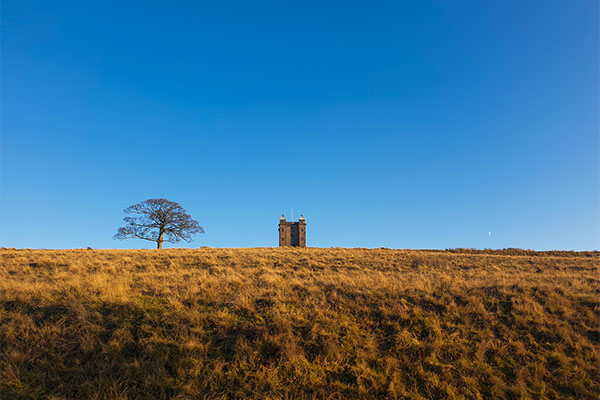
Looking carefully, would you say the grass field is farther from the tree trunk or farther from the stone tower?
the stone tower

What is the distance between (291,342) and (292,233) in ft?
177

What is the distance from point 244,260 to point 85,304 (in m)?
13.2

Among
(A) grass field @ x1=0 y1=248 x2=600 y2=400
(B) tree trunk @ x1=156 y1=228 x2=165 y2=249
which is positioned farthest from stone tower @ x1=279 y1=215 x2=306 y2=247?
(A) grass field @ x1=0 y1=248 x2=600 y2=400

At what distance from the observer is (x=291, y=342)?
7.44m

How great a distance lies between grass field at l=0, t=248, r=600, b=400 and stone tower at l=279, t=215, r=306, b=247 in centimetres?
4836

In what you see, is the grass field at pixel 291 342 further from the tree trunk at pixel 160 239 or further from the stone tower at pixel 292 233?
the stone tower at pixel 292 233

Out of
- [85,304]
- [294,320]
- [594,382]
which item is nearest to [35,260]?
[85,304]

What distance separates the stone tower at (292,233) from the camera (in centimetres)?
5991

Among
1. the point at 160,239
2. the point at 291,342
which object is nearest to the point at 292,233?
the point at 160,239

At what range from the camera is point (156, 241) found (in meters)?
40.4

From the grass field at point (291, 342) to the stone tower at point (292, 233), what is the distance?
48.4 m

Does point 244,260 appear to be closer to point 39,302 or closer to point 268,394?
point 39,302

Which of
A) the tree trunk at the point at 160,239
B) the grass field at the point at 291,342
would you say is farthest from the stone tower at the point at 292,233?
the grass field at the point at 291,342

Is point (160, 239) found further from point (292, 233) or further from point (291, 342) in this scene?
point (291, 342)
